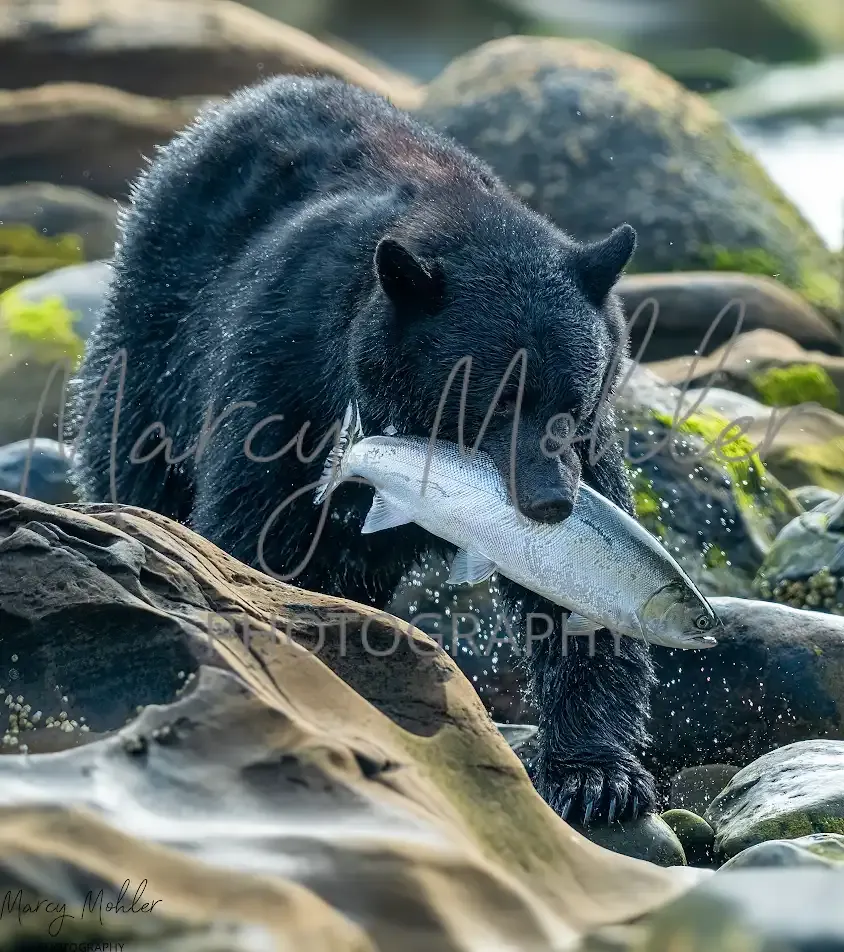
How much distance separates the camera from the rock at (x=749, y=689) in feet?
19.8

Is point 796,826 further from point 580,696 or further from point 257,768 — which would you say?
point 257,768

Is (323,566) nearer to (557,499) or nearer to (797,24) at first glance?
(557,499)

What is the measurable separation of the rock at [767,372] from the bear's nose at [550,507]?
5421 mm

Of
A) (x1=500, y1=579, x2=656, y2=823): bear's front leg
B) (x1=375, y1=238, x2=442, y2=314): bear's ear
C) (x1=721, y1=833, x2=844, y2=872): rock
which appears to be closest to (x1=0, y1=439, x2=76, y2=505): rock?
(x1=500, y1=579, x2=656, y2=823): bear's front leg

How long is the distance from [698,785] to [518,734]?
719 millimetres

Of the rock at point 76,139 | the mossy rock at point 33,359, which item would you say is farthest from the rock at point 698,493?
the rock at point 76,139

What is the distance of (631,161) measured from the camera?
13.2 metres

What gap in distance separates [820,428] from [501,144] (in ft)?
16.0

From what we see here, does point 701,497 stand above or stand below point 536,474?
below

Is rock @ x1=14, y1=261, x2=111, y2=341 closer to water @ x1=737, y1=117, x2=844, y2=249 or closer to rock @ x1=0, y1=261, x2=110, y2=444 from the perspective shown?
rock @ x1=0, y1=261, x2=110, y2=444

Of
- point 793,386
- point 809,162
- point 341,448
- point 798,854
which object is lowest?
point 809,162

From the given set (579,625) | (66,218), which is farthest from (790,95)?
(579,625)

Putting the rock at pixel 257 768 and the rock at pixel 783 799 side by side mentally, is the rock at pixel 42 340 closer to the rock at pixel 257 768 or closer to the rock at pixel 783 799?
the rock at pixel 783 799

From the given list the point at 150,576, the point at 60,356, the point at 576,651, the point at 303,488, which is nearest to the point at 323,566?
the point at 303,488
